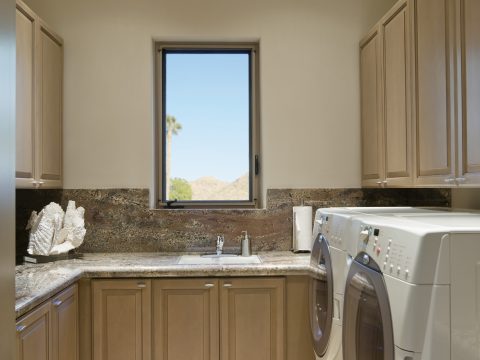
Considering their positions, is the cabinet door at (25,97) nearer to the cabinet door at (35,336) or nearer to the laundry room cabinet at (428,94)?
the cabinet door at (35,336)

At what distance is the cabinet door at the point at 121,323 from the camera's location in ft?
8.56

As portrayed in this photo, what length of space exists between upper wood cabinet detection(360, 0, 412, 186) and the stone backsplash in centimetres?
41

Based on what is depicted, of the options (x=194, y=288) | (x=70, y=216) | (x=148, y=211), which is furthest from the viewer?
(x=148, y=211)

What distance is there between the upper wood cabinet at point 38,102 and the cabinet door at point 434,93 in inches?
80.2

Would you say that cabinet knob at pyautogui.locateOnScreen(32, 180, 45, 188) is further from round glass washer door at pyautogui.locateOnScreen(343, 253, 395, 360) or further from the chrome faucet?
round glass washer door at pyautogui.locateOnScreen(343, 253, 395, 360)

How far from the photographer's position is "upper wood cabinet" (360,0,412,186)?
8.10 ft

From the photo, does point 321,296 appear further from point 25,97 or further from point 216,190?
point 25,97

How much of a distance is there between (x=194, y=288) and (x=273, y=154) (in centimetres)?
111

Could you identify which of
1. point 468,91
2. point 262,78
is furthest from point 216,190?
point 468,91

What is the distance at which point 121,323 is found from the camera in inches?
103

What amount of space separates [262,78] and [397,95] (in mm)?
1004

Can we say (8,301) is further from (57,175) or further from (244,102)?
(244,102)

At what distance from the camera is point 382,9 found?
10.8ft

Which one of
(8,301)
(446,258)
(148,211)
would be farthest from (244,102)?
(8,301)
